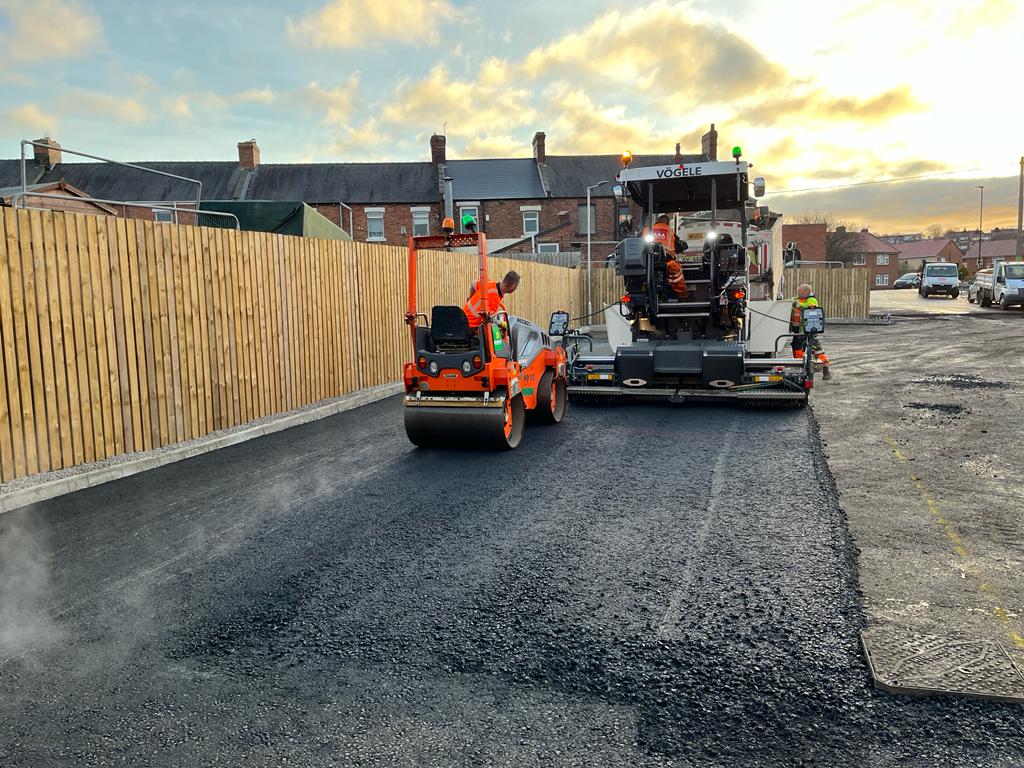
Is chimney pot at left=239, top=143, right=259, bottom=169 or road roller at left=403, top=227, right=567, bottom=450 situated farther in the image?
chimney pot at left=239, top=143, right=259, bottom=169

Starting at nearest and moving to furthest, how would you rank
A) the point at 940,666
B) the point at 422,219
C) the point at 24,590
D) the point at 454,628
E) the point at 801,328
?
the point at 940,666 < the point at 454,628 < the point at 24,590 < the point at 801,328 < the point at 422,219

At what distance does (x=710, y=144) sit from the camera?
145 ft

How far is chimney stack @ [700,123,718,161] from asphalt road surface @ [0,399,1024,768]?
4109 cm

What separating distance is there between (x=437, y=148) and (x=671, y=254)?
112 feet

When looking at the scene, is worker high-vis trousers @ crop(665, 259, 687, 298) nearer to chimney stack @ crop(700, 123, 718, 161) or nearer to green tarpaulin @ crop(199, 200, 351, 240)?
green tarpaulin @ crop(199, 200, 351, 240)

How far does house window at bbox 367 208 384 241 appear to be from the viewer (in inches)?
1561

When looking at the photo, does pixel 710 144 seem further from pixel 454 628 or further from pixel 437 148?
pixel 454 628

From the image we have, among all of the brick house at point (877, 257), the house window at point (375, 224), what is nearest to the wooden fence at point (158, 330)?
the house window at point (375, 224)

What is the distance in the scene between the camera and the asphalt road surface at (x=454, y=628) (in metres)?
2.90

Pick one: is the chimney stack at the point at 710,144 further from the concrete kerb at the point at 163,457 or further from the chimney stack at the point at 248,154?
the concrete kerb at the point at 163,457

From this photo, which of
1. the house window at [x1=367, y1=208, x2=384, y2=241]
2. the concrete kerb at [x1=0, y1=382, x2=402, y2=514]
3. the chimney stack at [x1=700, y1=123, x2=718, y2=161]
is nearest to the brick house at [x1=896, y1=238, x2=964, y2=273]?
the chimney stack at [x1=700, y1=123, x2=718, y2=161]

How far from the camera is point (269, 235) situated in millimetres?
9781

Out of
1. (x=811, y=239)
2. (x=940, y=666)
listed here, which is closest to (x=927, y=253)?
(x=811, y=239)

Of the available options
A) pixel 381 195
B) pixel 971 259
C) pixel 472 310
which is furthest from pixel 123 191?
pixel 971 259
